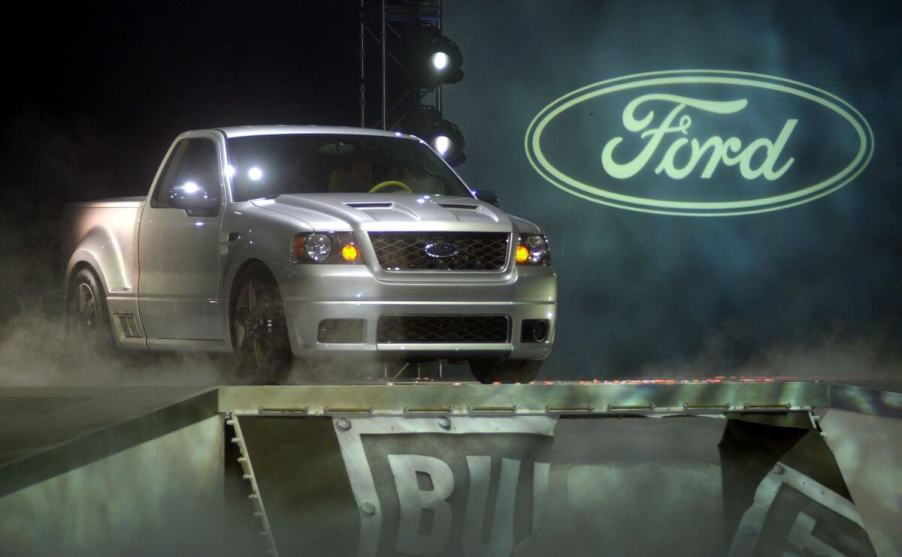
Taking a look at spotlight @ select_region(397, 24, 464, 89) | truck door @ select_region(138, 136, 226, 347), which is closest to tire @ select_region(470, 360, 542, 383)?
truck door @ select_region(138, 136, 226, 347)

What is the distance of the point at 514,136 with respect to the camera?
1204 cm

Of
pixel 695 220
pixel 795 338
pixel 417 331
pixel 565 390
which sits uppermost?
pixel 565 390

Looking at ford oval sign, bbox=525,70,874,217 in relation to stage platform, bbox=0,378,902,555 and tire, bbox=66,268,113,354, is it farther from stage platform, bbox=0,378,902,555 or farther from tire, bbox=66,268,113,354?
stage platform, bbox=0,378,902,555

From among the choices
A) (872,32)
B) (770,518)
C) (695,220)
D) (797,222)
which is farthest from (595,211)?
(770,518)

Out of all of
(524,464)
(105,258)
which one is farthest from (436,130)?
(524,464)

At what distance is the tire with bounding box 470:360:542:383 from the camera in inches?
290

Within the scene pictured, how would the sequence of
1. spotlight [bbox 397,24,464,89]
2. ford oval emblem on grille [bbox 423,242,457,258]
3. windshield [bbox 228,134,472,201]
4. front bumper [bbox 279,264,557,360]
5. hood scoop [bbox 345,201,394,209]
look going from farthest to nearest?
spotlight [bbox 397,24,464,89] → windshield [bbox 228,134,472,201] → hood scoop [bbox 345,201,394,209] → ford oval emblem on grille [bbox 423,242,457,258] → front bumper [bbox 279,264,557,360]

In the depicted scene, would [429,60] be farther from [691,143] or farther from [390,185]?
[390,185]

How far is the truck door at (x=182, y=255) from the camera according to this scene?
750cm

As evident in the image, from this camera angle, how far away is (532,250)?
7.25 metres

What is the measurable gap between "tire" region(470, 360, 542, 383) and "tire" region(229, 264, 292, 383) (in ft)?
3.61

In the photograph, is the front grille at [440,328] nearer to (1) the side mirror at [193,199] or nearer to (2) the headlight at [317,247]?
(2) the headlight at [317,247]

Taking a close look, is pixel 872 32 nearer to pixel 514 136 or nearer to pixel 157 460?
pixel 514 136

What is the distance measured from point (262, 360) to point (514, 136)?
5.48 meters
